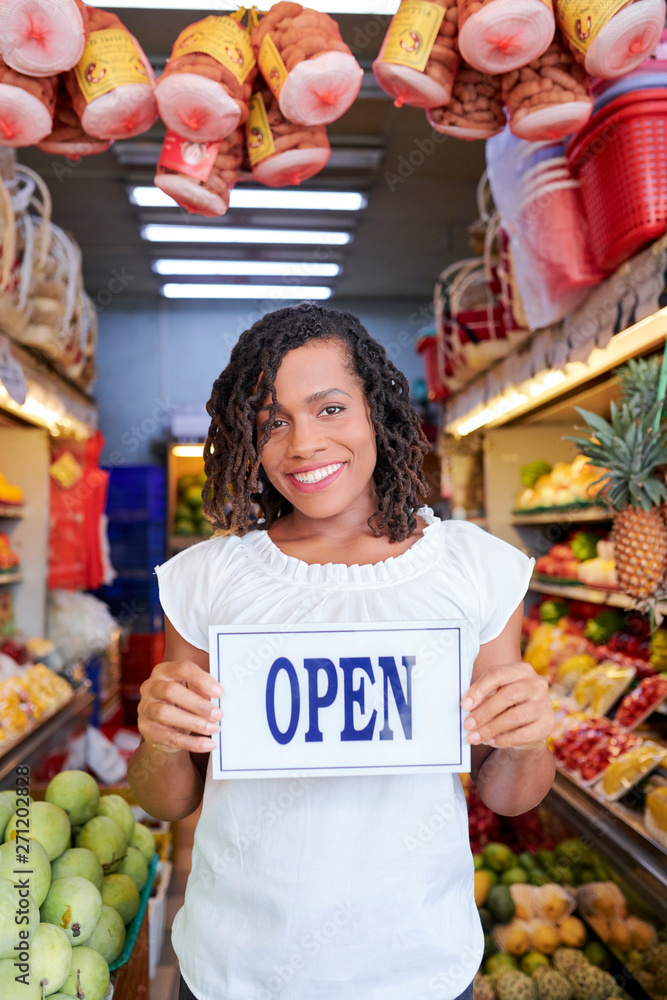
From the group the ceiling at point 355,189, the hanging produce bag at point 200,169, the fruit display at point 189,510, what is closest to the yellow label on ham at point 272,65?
the hanging produce bag at point 200,169

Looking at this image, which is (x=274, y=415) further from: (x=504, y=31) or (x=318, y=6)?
(x=318, y=6)

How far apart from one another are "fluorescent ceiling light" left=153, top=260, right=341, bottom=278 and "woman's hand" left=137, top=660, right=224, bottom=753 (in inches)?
206

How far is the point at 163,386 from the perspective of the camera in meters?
7.45

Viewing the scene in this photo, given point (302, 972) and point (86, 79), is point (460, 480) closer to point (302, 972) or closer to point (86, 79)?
point (86, 79)

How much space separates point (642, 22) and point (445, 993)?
1.95 meters

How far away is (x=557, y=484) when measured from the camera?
4.18m

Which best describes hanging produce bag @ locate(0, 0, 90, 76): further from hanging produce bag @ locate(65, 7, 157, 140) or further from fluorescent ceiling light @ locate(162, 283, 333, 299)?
fluorescent ceiling light @ locate(162, 283, 333, 299)

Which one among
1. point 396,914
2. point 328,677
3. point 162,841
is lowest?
point 162,841

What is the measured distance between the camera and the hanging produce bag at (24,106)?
1.84 meters

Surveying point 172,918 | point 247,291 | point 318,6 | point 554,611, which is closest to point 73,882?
point 172,918

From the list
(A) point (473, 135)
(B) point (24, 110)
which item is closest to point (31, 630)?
(B) point (24, 110)

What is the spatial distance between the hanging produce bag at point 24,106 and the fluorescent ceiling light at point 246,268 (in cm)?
410

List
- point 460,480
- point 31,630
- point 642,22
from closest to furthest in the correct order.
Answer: point 642,22 → point 31,630 → point 460,480

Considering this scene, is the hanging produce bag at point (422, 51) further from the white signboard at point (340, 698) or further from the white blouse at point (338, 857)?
the white signboard at point (340, 698)
